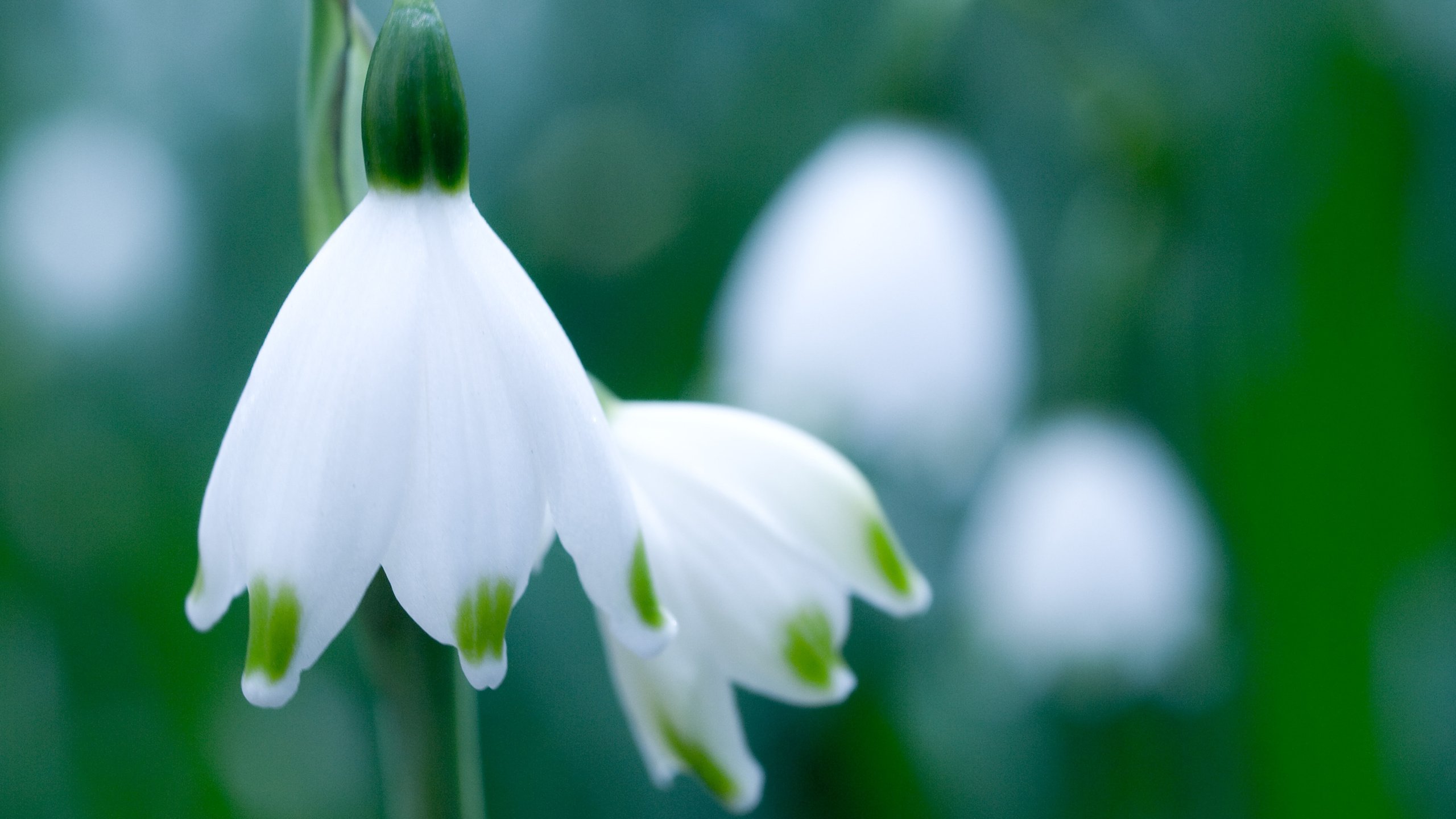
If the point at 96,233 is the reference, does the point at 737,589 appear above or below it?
above

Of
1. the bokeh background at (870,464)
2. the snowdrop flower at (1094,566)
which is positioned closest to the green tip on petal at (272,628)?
the bokeh background at (870,464)

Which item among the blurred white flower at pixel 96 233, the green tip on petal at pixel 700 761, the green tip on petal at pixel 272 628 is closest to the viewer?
the green tip on petal at pixel 272 628

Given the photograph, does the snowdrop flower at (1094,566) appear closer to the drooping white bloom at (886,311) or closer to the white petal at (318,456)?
the drooping white bloom at (886,311)

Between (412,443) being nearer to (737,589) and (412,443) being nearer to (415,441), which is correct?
(415,441)

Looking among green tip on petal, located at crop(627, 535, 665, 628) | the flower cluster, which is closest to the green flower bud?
the flower cluster

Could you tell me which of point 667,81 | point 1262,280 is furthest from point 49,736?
point 1262,280

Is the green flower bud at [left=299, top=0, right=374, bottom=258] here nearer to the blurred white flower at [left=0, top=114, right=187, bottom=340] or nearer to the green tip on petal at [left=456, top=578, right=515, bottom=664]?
the green tip on petal at [left=456, top=578, right=515, bottom=664]

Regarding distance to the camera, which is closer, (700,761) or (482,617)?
(482,617)

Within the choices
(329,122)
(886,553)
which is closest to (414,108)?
(329,122)

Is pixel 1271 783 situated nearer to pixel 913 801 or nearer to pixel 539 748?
pixel 913 801
